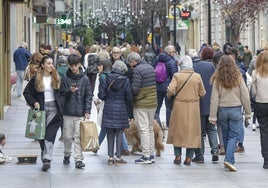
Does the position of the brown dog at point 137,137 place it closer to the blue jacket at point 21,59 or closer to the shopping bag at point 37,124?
the shopping bag at point 37,124

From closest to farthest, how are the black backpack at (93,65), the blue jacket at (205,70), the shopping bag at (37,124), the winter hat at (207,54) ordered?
the shopping bag at (37,124)
the blue jacket at (205,70)
the winter hat at (207,54)
the black backpack at (93,65)

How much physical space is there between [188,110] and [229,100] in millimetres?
758

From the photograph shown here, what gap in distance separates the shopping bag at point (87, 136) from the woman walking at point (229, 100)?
1941mm

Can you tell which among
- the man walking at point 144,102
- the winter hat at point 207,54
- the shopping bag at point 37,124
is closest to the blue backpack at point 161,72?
the winter hat at point 207,54

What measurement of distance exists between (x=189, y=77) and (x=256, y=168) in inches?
74.7

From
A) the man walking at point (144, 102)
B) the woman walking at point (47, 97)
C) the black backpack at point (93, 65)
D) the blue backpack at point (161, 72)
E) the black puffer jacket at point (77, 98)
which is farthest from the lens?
the black backpack at point (93, 65)

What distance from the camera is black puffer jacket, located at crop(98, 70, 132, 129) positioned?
15203 millimetres

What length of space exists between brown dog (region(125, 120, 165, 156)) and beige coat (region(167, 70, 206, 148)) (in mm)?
1188

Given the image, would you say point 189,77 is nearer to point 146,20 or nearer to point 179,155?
point 179,155

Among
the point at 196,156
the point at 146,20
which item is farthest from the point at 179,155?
the point at 146,20

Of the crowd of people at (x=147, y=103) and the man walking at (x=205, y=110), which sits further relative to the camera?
the man walking at (x=205, y=110)

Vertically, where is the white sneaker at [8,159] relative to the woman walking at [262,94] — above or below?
below

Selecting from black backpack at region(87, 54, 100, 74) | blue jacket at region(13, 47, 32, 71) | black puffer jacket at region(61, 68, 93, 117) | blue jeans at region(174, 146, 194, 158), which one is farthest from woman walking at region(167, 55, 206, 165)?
blue jacket at region(13, 47, 32, 71)

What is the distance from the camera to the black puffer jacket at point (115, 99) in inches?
599
